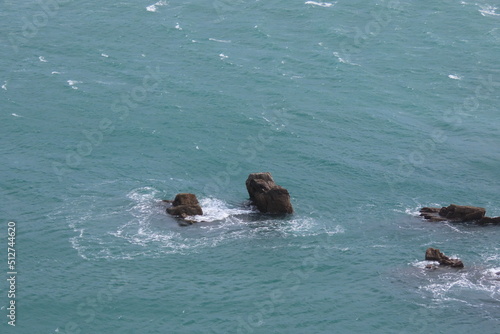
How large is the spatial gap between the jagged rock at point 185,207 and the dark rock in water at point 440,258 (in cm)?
4176

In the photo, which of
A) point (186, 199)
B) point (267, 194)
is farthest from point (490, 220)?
point (186, 199)

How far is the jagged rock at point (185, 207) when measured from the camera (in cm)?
16688

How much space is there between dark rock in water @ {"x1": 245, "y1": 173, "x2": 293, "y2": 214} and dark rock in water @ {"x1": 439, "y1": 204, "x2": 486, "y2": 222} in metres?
29.5

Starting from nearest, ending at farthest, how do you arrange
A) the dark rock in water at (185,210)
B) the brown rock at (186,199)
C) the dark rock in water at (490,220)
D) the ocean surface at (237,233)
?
the ocean surface at (237,233) < the dark rock in water at (185,210) < the dark rock in water at (490,220) < the brown rock at (186,199)

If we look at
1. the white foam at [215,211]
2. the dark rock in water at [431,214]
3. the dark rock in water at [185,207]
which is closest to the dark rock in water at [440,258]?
the dark rock in water at [431,214]

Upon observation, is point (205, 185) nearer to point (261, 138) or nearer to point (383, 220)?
point (261, 138)

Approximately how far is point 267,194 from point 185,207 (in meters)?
15.2

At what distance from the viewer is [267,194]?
16812 cm

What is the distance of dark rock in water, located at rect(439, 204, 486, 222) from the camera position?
6570 inches

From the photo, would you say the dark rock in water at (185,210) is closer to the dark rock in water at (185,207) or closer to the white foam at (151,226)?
the dark rock in water at (185,207)

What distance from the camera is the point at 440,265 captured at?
15312 cm

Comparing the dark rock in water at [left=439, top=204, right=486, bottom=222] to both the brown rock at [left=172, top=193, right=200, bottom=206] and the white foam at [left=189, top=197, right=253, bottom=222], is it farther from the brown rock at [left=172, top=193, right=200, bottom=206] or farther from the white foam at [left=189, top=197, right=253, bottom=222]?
the brown rock at [left=172, top=193, right=200, bottom=206]

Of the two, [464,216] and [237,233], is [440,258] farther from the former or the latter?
[237,233]

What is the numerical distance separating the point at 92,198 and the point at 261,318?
48619mm
